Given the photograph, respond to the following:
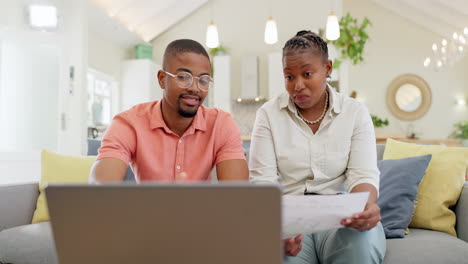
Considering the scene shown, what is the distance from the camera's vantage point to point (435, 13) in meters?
7.41

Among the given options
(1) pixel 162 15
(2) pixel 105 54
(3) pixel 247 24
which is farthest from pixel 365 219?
(3) pixel 247 24

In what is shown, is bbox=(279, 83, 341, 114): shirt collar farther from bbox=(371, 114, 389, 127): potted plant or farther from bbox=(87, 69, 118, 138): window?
bbox=(371, 114, 389, 127): potted plant

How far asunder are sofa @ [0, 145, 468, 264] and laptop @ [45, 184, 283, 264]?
3.55 feet

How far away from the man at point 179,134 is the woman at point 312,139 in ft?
0.47

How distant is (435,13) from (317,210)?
7746mm

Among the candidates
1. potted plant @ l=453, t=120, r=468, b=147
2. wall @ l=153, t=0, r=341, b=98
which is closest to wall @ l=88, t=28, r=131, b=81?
wall @ l=153, t=0, r=341, b=98

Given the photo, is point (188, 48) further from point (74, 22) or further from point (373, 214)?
point (74, 22)

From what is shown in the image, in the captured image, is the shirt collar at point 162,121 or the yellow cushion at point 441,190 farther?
the yellow cushion at point 441,190

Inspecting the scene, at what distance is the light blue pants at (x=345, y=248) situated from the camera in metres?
1.20

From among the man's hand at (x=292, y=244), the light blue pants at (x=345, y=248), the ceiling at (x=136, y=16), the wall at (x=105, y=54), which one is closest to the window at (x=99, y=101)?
the wall at (x=105, y=54)

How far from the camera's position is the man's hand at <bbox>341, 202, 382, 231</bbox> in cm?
109

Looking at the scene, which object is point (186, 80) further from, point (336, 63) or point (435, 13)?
point (435, 13)

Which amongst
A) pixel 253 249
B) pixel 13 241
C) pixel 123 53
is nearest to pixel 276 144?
pixel 253 249

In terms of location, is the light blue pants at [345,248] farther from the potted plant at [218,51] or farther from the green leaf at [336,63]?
the potted plant at [218,51]
